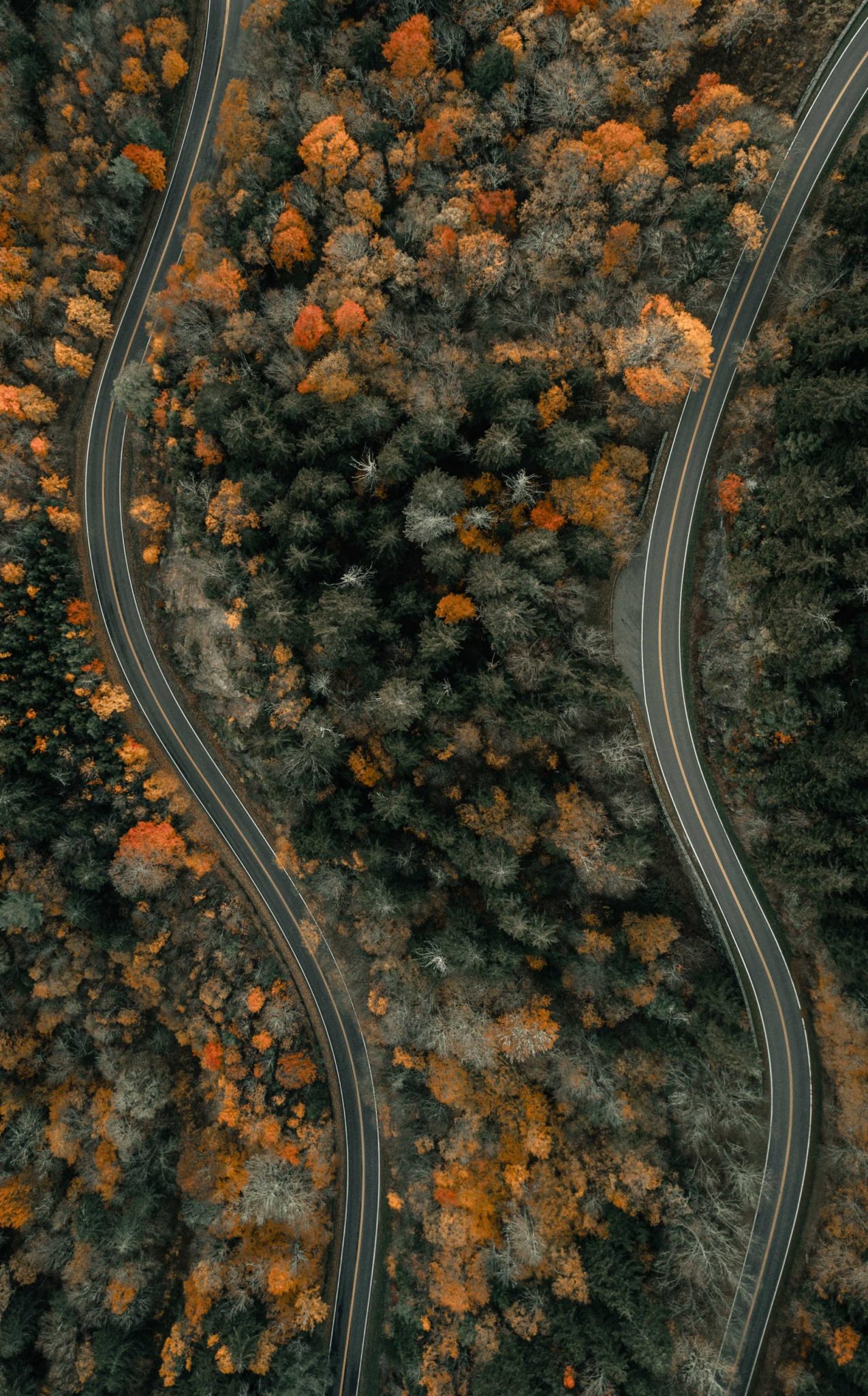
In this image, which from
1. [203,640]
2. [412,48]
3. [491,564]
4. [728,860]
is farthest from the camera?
[203,640]

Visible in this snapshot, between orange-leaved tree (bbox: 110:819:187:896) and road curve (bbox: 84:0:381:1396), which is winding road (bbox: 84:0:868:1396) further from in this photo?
orange-leaved tree (bbox: 110:819:187:896)

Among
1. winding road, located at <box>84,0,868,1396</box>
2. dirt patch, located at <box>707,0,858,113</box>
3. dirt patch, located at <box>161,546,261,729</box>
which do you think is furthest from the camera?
dirt patch, located at <box>161,546,261,729</box>

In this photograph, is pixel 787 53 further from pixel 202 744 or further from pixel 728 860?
pixel 202 744

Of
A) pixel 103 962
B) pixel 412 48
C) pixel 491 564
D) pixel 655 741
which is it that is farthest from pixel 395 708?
pixel 412 48

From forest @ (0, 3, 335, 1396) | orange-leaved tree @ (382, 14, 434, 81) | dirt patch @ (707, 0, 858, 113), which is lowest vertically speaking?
forest @ (0, 3, 335, 1396)

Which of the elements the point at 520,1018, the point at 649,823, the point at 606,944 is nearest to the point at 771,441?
the point at 649,823

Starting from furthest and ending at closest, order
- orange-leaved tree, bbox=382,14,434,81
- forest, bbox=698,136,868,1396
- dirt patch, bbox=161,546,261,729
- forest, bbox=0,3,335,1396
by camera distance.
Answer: forest, bbox=0,3,335,1396 → dirt patch, bbox=161,546,261,729 → orange-leaved tree, bbox=382,14,434,81 → forest, bbox=698,136,868,1396

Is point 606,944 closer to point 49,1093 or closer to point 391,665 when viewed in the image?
point 391,665

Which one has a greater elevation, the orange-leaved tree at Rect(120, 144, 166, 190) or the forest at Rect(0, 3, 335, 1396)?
the orange-leaved tree at Rect(120, 144, 166, 190)

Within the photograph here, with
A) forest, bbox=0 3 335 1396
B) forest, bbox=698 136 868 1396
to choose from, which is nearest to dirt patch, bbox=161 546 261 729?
forest, bbox=0 3 335 1396
